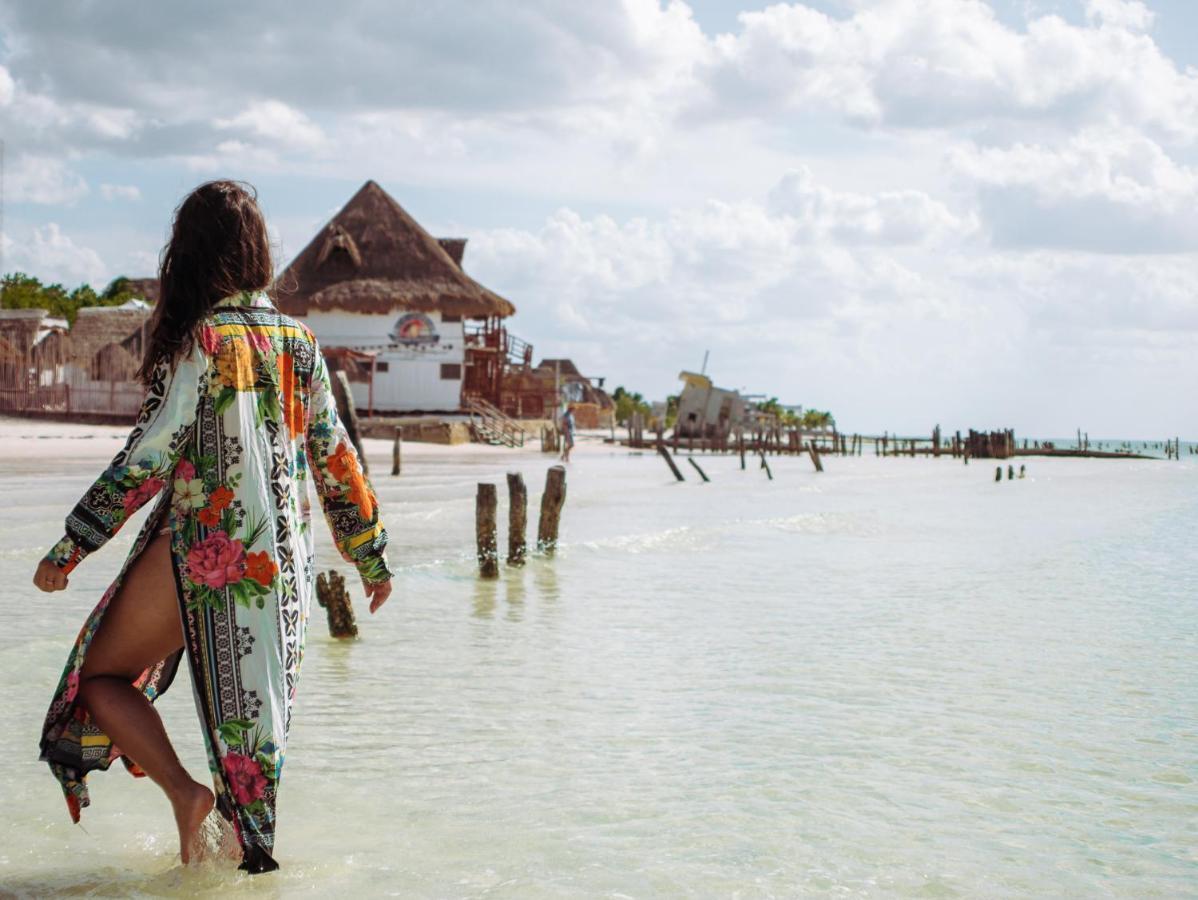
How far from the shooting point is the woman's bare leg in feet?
10.0

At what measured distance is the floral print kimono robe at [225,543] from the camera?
3.02 meters

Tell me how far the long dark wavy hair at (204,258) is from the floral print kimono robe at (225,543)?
6 centimetres

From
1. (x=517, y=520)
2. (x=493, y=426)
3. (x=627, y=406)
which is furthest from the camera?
(x=627, y=406)

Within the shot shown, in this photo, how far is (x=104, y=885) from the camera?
368 centimetres

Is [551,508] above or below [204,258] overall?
below

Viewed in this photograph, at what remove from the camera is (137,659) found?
122 inches

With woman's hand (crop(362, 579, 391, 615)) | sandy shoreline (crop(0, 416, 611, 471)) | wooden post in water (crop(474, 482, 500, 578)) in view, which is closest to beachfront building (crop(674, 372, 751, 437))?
sandy shoreline (crop(0, 416, 611, 471))

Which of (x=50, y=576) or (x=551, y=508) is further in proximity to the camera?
(x=551, y=508)

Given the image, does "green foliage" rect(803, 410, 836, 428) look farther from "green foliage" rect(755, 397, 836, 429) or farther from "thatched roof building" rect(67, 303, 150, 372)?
"thatched roof building" rect(67, 303, 150, 372)

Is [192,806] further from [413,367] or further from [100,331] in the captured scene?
[100,331]

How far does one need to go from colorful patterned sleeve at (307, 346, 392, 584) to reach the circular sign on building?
43.7m

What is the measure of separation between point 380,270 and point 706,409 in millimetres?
18738

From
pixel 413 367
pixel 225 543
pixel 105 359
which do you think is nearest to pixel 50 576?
pixel 225 543

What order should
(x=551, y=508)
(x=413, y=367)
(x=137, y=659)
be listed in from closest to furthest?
(x=137, y=659) < (x=551, y=508) < (x=413, y=367)
